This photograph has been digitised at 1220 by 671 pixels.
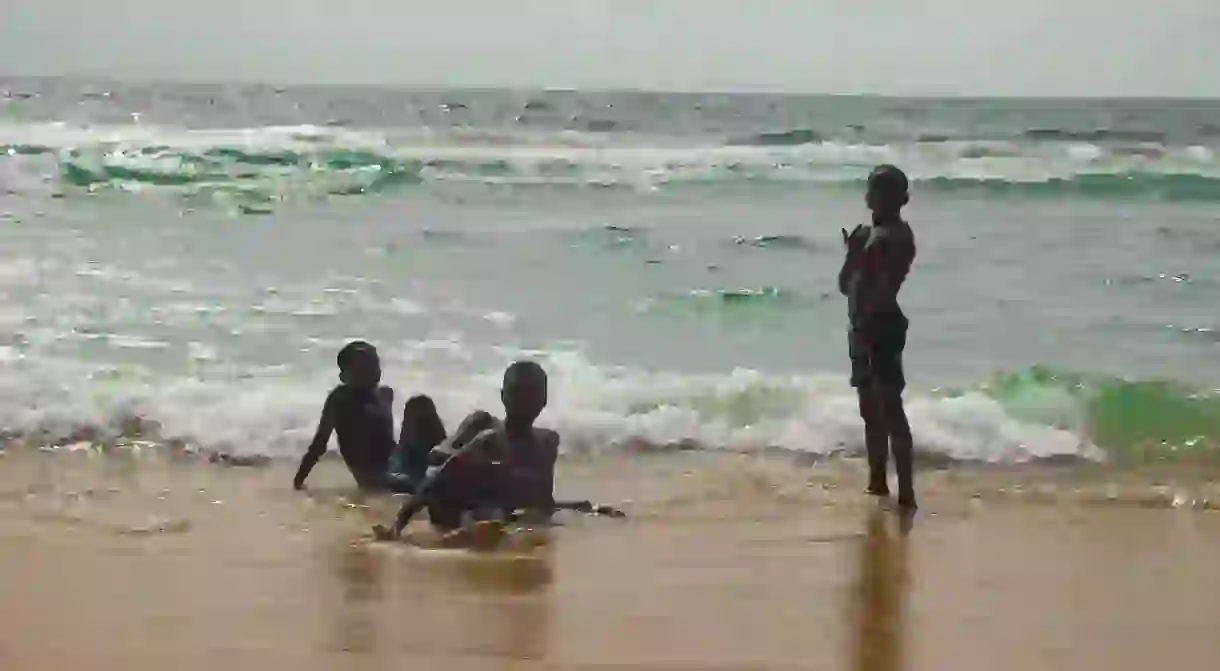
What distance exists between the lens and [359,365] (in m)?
5.56

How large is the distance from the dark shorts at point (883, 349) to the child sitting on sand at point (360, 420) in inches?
77.9

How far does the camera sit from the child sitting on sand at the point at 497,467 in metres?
4.58

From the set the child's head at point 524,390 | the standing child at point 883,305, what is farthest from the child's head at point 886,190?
the child's head at point 524,390

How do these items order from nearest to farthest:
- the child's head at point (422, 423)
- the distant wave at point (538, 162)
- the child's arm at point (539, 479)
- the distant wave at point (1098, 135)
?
the child's arm at point (539, 479), the child's head at point (422, 423), the distant wave at point (538, 162), the distant wave at point (1098, 135)

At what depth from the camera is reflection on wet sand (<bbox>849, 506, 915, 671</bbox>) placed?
11.2 feet

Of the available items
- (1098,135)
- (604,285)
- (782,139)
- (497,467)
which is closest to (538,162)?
(782,139)

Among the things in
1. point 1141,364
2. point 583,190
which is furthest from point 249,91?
point 1141,364

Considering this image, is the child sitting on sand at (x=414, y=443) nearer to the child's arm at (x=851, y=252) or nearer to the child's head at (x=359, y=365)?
the child's head at (x=359, y=365)

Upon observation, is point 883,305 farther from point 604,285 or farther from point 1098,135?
point 1098,135

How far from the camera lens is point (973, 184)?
67.7 ft

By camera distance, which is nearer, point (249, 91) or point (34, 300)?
point (34, 300)

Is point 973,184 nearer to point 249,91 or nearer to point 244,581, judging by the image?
point 244,581

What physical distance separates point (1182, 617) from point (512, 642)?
75.8 inches

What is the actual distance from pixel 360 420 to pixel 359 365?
234 millimetres
